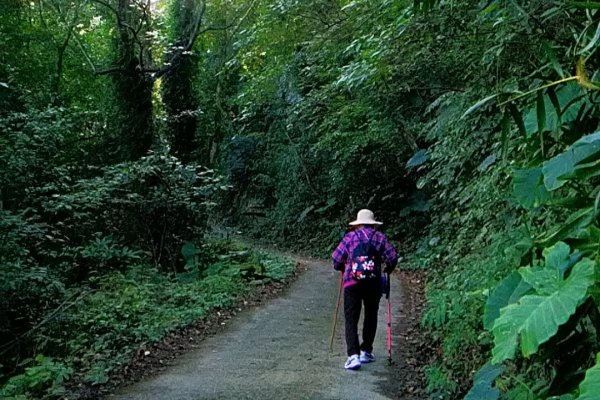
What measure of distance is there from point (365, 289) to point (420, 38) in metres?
3.13

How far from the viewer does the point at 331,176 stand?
21828 millimetres

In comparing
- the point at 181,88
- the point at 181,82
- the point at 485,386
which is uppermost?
the point at 181,82

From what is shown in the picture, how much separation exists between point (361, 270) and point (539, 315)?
4659 millimetres

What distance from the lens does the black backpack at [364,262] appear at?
6605 millimetres

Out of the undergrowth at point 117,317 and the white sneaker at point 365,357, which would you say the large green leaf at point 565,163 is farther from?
the undergrowth at point 117,317

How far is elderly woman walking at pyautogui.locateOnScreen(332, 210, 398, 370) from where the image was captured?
261 inches

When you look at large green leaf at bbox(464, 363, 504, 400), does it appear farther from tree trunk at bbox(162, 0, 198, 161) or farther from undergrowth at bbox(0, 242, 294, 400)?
tree trunk at bbox(162, 0, 198, 161)

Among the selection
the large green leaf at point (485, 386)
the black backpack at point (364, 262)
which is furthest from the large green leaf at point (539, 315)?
the black backpack at point (364, 262)

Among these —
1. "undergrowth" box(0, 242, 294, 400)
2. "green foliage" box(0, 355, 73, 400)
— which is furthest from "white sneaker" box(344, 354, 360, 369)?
"green foliage" box(0, 355, 73, 400)

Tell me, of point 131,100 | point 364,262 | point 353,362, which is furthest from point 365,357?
point 131,100

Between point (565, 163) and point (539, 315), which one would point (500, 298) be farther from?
point (565, 163)

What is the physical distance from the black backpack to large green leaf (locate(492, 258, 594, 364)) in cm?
455

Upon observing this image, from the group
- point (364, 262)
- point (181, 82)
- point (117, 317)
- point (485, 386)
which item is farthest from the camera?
point (181, 82)

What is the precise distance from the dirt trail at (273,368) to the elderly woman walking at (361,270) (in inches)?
17.0
